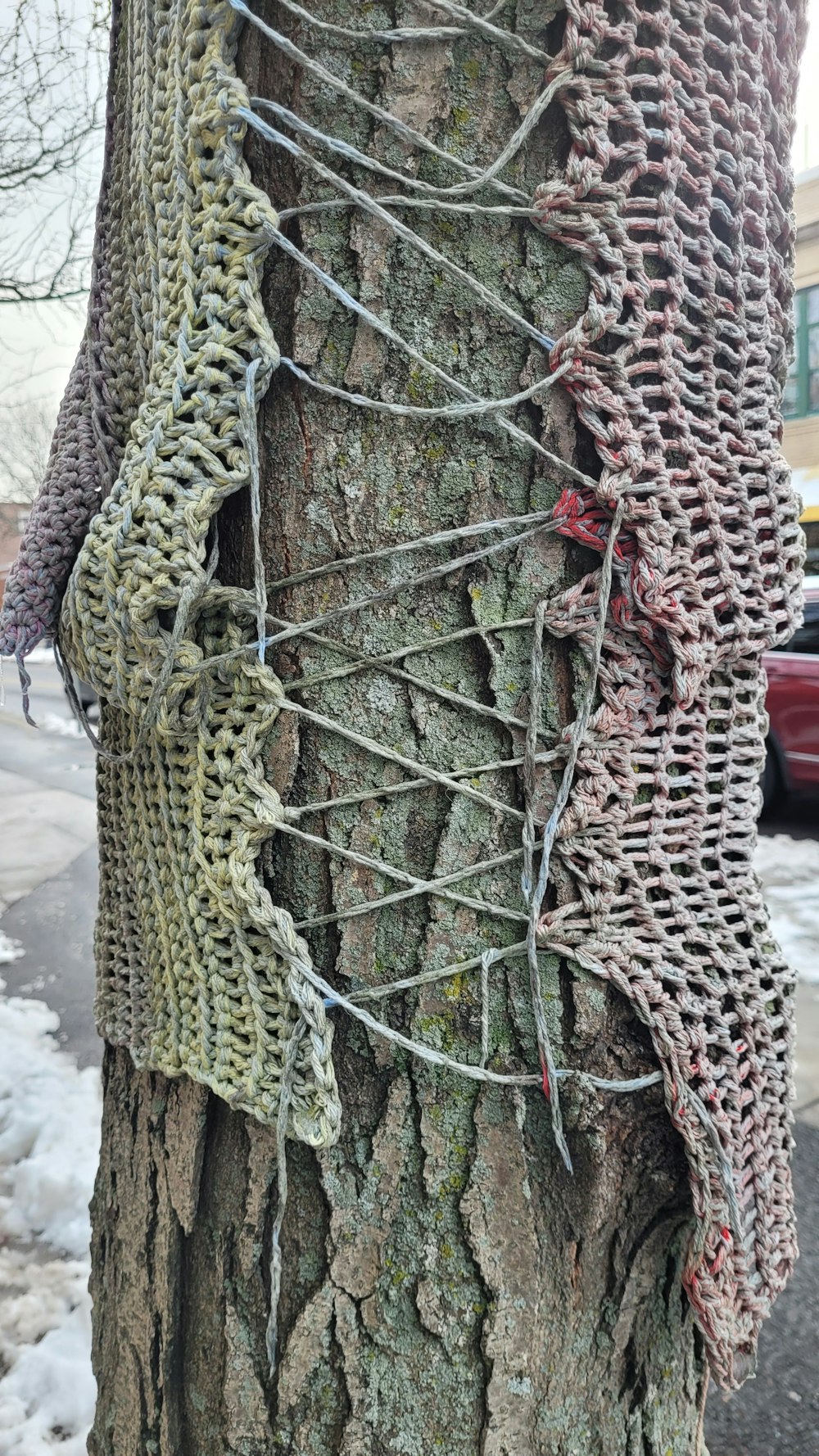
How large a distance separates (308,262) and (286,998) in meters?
0.62

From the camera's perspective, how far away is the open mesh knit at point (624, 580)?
79 cm

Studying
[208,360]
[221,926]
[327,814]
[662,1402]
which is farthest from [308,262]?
[662,1402]

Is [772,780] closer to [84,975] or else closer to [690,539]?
[84,975]

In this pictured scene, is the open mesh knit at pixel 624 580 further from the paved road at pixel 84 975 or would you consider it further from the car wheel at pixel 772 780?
the car wheel at pixel 772 780

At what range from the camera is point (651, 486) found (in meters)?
0.81

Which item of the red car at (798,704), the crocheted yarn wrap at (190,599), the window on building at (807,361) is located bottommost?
the red car at (798,704)

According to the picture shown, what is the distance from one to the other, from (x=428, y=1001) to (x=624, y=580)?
1.30 feet

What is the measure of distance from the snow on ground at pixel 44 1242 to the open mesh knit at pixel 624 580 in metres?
1.18

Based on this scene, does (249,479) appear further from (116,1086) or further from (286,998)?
(116,1086)

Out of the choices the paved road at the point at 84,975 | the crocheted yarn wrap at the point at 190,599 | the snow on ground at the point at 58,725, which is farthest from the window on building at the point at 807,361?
the crocheted yarn wrap at the point at 190,599

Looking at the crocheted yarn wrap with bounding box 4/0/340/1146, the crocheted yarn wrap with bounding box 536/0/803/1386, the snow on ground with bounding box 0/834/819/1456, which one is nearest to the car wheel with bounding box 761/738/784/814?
the snow on ground with bounding box 0/834/819/1456

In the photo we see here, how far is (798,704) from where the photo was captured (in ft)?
15.7

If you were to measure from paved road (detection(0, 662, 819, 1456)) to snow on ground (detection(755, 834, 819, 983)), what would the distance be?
21 centimetres

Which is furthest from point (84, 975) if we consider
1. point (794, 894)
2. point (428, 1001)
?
point (428, 1001)
